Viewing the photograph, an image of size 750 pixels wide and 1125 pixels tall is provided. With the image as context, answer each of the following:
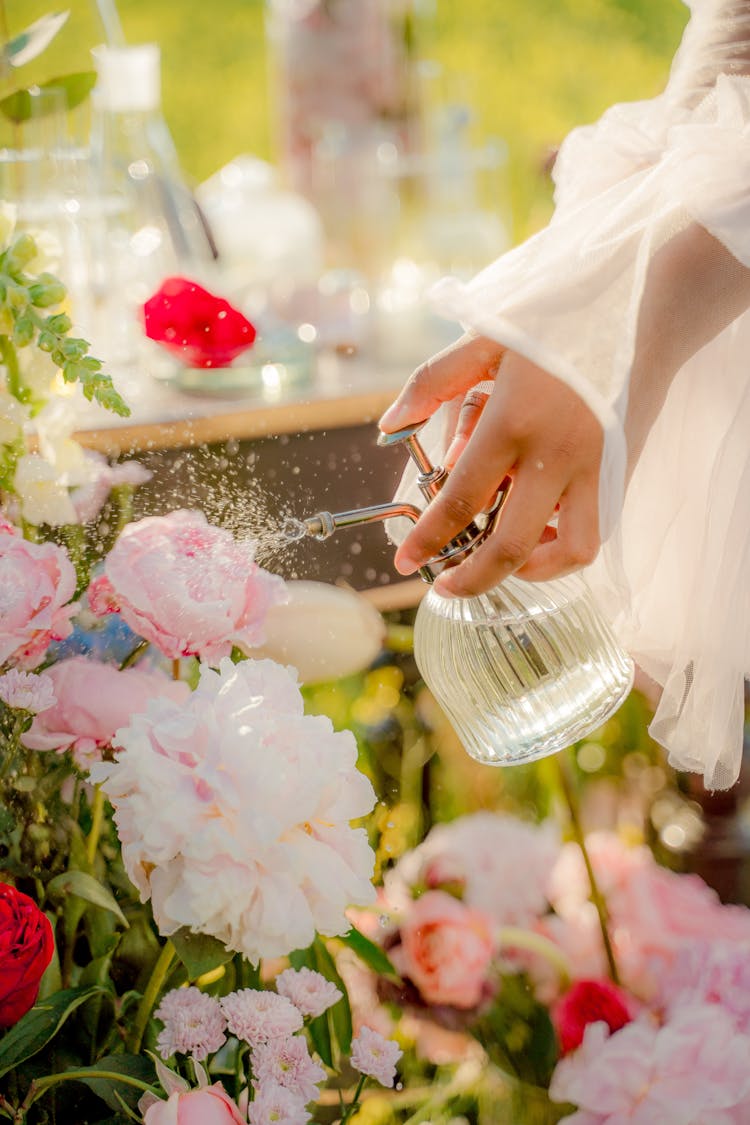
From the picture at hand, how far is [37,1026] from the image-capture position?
16.2 inches

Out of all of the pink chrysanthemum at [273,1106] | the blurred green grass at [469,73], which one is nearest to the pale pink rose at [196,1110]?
the pink chrysanthemum at [273,1106]

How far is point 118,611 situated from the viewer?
18.1 inches

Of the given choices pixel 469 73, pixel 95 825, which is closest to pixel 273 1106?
pixel 95 825

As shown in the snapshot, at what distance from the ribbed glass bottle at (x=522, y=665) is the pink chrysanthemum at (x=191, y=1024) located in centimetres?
15

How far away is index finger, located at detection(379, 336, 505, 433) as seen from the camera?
0.45 m

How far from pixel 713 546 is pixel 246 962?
0.26 meters

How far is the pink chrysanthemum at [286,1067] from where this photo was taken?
1.30ft

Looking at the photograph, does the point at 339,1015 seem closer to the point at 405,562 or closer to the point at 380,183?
the point at 405,562

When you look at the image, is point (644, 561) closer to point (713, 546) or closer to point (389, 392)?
point (713, 546)

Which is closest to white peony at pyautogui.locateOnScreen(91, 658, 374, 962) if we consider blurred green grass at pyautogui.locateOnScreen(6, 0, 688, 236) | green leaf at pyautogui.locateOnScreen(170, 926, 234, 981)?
green leaf at pyautogui.locateOnScreen(170, 926, 234, 981)

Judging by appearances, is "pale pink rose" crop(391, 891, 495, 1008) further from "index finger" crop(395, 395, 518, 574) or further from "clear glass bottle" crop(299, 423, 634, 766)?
"index finger" crop(395, 395, 518, 574)

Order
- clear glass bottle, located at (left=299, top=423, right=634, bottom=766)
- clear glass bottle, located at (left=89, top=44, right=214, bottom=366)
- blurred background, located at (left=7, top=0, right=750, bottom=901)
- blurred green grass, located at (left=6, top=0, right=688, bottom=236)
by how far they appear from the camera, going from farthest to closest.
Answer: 1. blurred green grass, located at (left=6, top=0, right=688, bottom=236)
2. clear glass bottle, located at (left=89, top=44, right=214, bottom=366)
3. blurred background, located at (left=7, top=0, right=750, bottom=901)
4. clear glass bottle, located at (left=299, top=423, right=634, bottom=766)

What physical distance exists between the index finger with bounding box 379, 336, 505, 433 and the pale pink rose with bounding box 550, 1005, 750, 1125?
277 mm

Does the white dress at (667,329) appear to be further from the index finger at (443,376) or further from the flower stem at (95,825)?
the flower stem at (95,825)
